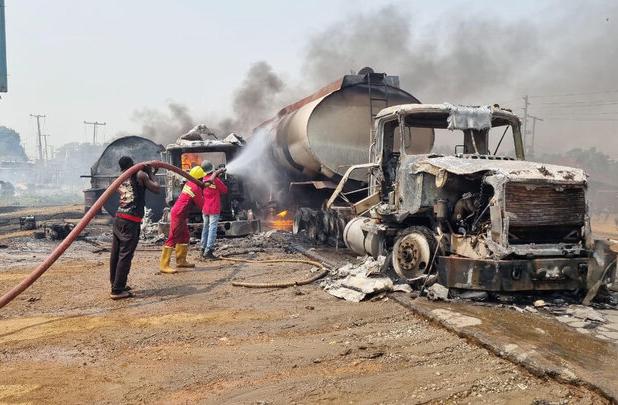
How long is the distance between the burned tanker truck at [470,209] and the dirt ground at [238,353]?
101cm

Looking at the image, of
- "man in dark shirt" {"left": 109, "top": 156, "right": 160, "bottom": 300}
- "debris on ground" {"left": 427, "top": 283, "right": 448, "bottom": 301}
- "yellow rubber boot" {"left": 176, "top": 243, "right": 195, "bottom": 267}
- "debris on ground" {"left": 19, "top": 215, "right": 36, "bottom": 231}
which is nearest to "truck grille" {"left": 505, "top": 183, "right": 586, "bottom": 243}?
"debris on ground" {"left": 427, "top": 283, "right": 448, "bottom": 301}

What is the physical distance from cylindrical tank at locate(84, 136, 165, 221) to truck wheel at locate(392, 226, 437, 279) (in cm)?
1066

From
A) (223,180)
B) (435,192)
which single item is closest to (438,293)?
(435,192)

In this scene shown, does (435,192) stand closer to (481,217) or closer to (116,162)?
(481,217)

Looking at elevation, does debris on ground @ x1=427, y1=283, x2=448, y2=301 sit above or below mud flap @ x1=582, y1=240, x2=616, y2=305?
below

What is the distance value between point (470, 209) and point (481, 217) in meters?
0.18

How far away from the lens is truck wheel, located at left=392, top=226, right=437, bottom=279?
19.2 ft

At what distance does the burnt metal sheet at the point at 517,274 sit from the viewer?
5113 mm

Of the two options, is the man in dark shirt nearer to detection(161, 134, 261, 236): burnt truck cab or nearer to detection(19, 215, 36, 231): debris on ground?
detection(161, 134, 261, 236): burnt truck cab

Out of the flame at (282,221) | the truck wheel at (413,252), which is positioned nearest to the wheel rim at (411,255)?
the truck wheel at (413,252)

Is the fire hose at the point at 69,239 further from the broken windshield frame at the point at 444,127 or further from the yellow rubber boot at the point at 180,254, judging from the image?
the broken windshield frame at the point at 444,127

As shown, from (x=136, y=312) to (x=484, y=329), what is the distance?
3549 millimetres

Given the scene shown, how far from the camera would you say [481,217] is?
18.2 ft

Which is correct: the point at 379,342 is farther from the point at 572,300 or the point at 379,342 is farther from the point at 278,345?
the point at 572,300
